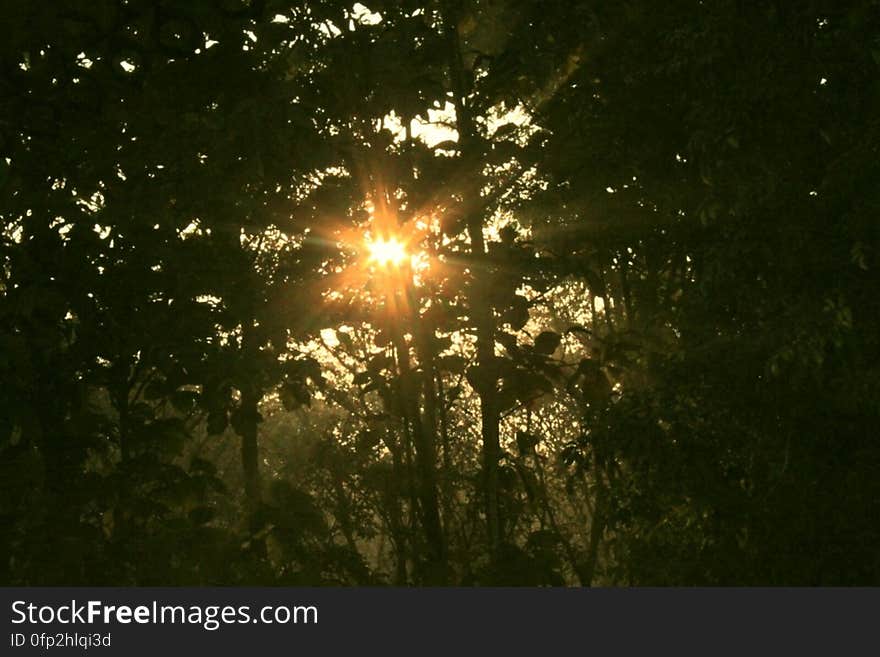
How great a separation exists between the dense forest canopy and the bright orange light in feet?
0.04

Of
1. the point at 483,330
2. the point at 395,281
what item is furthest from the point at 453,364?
the point at 395,281

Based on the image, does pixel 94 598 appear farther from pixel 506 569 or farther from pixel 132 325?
pixel 506 569

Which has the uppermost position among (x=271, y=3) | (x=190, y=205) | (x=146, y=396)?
(x=271, y=3)

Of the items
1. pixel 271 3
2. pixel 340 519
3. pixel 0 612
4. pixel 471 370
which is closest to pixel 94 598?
pixel 0 612

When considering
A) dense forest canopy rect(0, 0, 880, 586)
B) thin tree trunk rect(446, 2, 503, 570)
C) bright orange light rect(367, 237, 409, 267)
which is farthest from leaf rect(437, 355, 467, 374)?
bright orange light rect(367, 237, 409, 267)

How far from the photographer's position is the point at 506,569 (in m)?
5.70

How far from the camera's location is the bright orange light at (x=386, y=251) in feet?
18.2

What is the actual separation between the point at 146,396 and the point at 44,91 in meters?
1.37

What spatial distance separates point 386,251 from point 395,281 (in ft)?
0.76

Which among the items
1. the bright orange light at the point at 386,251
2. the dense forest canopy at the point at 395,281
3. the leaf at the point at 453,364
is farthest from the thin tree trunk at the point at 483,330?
the bright orange light at the point at 386,251

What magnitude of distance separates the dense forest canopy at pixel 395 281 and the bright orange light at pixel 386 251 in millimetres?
12

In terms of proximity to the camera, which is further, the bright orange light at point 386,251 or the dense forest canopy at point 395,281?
the bright orange light at point 386,251

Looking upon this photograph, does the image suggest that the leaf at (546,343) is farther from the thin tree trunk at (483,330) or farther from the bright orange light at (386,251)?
the bright orange light at (386,251)

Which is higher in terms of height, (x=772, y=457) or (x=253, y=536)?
(x=772, y=457)
